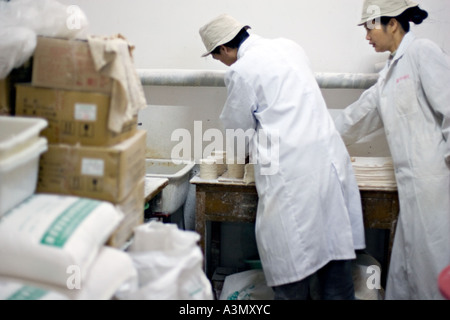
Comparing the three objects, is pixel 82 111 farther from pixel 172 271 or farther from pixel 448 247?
pixel 448 247

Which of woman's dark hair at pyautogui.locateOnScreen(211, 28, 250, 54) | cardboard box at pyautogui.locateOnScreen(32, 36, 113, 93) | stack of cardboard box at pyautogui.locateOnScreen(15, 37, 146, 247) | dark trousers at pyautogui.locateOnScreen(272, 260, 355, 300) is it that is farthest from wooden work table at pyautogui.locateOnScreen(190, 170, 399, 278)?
cardboard box at pyautogui.locateOnScreen(32, 36, 113, 93)

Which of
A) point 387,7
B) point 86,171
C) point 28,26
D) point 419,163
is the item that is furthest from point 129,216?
point 387,7

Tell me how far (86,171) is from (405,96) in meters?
1.54

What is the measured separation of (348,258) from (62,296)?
1252 mm

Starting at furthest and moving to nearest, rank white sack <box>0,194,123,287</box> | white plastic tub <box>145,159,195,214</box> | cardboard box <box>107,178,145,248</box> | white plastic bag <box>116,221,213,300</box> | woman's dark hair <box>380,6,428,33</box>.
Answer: white plastic tub <box>145,159,195,214</box>
woman's dark hair <box>380,6,428,33</box>
cardboard box <box>107,178,145,248</box>
white plastic bag <box>116,221,213,300</box>
white sack <box>0,194,123,287</box>

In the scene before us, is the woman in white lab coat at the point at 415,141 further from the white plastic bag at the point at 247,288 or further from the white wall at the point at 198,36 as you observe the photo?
the white plastic bag at the point at 247,288

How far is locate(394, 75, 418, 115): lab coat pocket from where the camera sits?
2006 millimetres

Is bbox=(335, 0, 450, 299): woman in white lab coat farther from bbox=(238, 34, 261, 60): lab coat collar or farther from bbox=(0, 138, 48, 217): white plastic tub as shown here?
bbox=(0, 138, 48, 217): white plastic tub

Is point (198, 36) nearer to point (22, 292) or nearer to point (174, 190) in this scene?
point (174, 190)

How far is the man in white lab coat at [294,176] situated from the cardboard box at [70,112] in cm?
77

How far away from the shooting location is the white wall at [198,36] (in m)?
2.50

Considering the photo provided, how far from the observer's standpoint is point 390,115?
2092 millimetres
